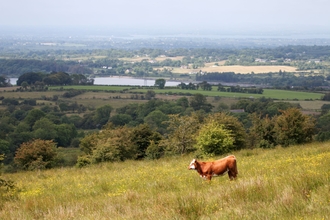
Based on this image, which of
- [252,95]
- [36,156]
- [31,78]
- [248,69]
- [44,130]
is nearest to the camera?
[36,156]

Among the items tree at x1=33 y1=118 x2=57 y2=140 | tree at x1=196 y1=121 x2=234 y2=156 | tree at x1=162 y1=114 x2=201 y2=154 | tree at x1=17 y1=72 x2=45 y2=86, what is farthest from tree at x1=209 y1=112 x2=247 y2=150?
tree at x1=17 y1=72 x2=45 y2=86

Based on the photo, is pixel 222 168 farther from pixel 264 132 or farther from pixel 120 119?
pixel 120 119

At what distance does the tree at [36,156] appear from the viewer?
26656mm

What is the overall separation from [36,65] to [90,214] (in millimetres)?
189315


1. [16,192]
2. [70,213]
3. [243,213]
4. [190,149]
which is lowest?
[190,149]

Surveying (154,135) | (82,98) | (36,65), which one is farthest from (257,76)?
(154,135)

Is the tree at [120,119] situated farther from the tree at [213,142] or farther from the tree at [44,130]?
the tree at [213,142]

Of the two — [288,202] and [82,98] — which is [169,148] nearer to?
[288,202]

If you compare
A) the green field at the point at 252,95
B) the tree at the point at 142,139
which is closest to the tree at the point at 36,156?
the tree at the point at 142,139

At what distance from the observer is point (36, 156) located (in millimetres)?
27328

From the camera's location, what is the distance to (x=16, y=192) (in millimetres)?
12164

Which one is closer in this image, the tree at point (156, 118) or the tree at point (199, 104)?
the tree at point (156, 118)

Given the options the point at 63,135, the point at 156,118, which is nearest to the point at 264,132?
the point at 63,135

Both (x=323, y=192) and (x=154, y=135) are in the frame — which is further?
(x=154, y=135)
